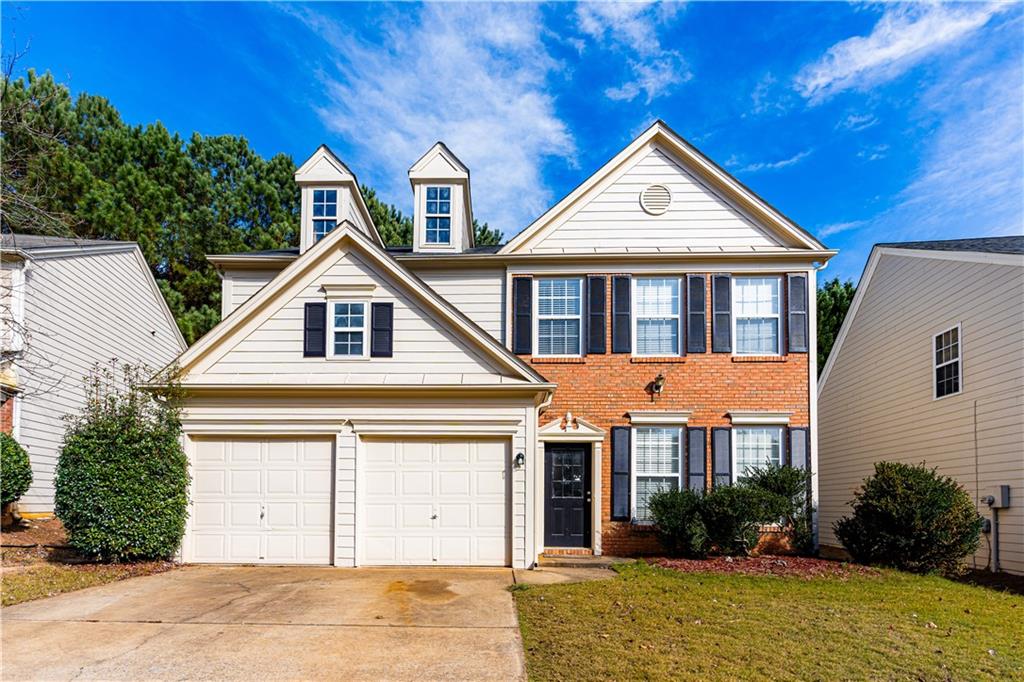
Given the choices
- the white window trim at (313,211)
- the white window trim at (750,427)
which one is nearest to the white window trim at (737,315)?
the white window trim at (750,427)

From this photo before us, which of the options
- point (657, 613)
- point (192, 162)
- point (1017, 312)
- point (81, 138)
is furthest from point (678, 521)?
point (81, 138)

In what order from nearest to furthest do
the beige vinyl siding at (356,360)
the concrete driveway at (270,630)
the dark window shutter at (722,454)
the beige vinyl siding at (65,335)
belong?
the concrete driveway at (270,630) → the beige vinyl siding at (356,360) → the dark window shutter at (722,454) → the beige vinyl siding at (65,335)

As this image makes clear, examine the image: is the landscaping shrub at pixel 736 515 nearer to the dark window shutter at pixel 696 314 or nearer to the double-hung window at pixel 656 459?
the double-hung window at pixel 656 459

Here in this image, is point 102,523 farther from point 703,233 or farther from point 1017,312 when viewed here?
point 1017,312

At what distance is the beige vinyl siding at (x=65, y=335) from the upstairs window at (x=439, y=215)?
7.94 metres

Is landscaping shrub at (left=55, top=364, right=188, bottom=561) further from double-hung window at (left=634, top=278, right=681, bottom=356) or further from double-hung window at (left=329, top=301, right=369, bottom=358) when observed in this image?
double-hung window at (left=634, top=278, right=681, bottom=356)

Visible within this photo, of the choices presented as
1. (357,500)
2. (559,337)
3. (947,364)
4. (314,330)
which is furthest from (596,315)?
(947,364)

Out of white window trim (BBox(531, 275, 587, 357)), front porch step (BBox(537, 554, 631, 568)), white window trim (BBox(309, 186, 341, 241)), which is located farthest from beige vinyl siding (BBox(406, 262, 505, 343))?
front porch step (BBox(537, 554, 631, 568))

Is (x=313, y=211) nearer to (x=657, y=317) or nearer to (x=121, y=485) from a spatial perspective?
(x=121, y=485)

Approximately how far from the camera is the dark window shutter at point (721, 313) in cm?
1478

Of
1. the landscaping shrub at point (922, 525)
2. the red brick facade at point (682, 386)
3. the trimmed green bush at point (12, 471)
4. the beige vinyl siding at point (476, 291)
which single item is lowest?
the landscaping shrub at point (922, 525)

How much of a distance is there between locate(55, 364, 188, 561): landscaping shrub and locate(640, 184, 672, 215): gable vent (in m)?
9.81

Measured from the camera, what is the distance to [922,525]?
12.4 meters

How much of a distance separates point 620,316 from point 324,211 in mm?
6670
